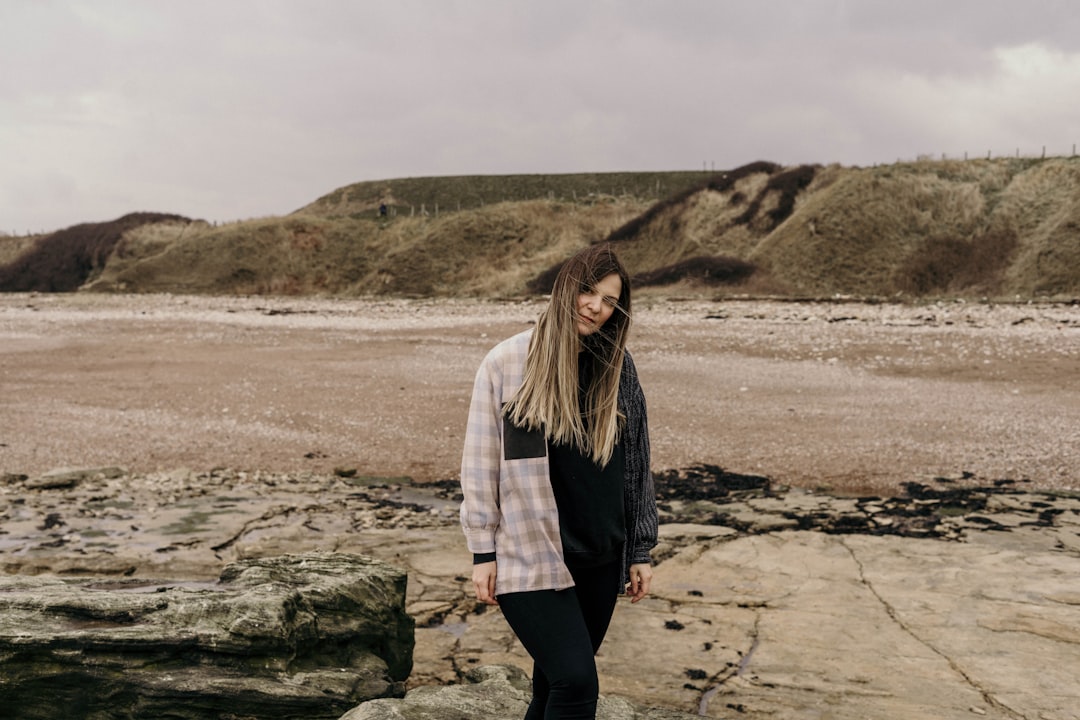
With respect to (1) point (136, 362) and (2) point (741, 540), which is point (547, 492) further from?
(1) point (136, 362)

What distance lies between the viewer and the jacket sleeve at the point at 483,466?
2.76 m

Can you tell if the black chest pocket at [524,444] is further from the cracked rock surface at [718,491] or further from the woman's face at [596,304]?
the cracked rock surface at [718,491]

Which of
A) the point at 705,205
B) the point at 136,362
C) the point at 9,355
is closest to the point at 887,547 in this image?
the point at 136,362

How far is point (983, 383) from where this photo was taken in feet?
48.8

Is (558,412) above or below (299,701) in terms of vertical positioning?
above

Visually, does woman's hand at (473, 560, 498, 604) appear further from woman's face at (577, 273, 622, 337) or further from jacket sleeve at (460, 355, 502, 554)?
woman's face at (577, 273, 622, 337)

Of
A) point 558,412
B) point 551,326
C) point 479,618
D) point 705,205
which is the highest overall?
point 705,205

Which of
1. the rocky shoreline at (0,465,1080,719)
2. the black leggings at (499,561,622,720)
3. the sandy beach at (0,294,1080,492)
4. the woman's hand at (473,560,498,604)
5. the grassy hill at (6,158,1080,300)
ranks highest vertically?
the grassy hill at (6,158,1080,300)

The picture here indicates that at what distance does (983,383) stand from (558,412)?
1402cm

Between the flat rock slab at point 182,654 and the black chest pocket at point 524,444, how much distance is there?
161cm

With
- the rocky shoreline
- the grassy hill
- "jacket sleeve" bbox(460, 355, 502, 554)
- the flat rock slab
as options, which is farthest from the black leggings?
the grassy hill

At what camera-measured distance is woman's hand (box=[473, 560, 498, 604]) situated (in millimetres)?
2742

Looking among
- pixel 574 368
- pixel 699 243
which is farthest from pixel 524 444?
pixel 699 243

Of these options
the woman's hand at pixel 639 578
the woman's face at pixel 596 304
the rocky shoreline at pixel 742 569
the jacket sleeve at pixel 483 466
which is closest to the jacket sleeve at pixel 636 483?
the woman's hand at pixel 639 578
